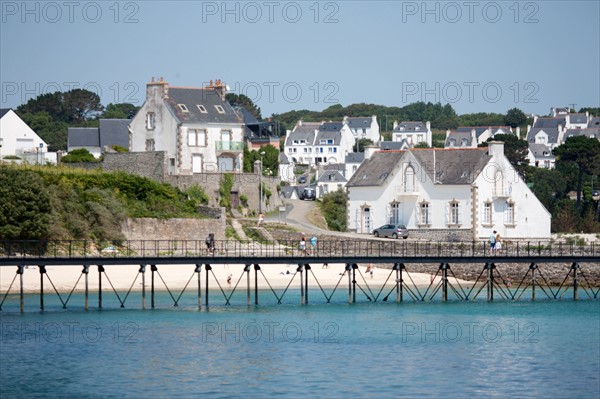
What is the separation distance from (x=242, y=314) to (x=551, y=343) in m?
12.3

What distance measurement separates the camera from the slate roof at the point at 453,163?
221ft

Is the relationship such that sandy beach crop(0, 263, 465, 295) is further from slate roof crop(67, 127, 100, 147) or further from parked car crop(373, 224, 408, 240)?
slate roof crop(67, 127, 100, 147)

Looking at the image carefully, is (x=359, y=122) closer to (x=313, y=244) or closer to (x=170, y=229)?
(x=170, y=229)

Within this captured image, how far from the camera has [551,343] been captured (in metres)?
43.8

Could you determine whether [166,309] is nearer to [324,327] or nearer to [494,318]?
[324,327]

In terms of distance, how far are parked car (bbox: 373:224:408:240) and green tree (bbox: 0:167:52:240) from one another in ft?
62.4

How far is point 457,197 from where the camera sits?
221ft

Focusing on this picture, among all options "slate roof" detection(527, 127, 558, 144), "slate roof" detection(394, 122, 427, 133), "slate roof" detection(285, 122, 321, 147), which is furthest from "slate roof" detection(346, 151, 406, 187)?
"slate roof" detection(527, 127, 558, 144)

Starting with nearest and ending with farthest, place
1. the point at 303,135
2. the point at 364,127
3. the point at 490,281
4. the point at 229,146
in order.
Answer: the point at 490,281 < the point at 229,146 < the point at 303,135 < the point at 364,127

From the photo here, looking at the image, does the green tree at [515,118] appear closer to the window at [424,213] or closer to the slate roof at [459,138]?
the slate roof at [459,138]

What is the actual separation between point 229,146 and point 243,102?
196 ft

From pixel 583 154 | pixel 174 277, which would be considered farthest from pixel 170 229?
pixel 583 154

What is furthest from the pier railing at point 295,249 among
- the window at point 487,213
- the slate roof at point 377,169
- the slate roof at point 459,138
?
the slate roof at point 459,138

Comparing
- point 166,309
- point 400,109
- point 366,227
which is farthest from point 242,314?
point 400,109
